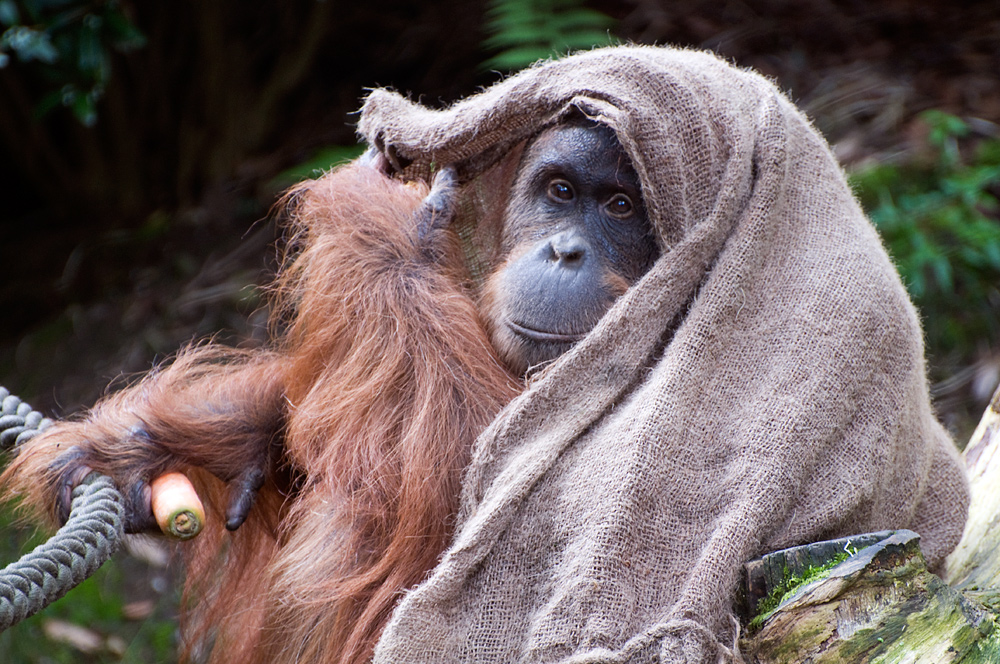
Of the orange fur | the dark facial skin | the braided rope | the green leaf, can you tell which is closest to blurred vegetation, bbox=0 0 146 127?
the green leaf

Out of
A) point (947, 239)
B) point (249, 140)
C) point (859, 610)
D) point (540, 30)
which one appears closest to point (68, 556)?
point (859, 610)

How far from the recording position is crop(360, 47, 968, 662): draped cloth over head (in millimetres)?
1157

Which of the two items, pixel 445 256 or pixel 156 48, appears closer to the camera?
pixel 445 256

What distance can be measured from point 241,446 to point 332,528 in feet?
0.97

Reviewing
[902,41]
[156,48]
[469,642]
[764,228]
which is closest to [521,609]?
[469,642]

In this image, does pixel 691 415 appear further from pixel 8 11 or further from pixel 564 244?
pixel 8 11

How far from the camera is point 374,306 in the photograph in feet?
4.90

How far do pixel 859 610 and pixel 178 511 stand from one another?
34.6 inches

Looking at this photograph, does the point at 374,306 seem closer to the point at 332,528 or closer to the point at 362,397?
the point at 362,397

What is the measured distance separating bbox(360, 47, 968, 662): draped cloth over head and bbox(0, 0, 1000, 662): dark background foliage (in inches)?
59.6

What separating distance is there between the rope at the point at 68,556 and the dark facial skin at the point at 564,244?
616mm

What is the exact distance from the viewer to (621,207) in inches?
61.6

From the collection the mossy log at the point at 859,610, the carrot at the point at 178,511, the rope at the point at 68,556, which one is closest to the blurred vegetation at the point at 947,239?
the mossy log at the point at 859,610

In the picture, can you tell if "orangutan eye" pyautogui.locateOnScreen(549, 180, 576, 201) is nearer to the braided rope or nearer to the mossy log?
the mossy log
